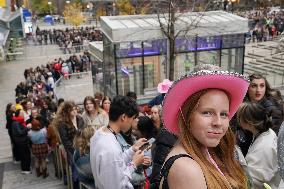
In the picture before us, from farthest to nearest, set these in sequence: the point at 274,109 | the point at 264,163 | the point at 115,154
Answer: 1. the point at 274,109
2. the point at 264,163
3. the point at 115,154

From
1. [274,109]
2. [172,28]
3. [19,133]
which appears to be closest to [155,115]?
[274,109]

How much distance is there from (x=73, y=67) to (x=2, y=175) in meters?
15.8

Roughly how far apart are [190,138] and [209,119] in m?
0.13

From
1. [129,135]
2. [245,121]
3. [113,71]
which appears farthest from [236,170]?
[113,71]

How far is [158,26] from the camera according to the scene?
13148mm

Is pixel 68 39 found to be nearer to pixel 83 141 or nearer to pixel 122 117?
pixel 83 141

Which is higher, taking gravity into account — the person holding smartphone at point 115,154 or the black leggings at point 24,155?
the person holding smartphone at point 115,154

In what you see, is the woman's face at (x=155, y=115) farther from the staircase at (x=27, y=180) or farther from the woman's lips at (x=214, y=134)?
the woman's lips at (x=214, y=134)

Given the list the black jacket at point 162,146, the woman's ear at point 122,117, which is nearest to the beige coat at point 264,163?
the black jacket at point 162,146

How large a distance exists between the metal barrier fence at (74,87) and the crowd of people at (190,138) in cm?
997

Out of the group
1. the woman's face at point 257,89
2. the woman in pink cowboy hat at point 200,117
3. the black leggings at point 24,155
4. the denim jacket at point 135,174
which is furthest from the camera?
the black leggings at point 24,155

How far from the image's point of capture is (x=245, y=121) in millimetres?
3781

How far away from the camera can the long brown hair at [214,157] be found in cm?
166

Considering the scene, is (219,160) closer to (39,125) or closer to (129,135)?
(129,135)
